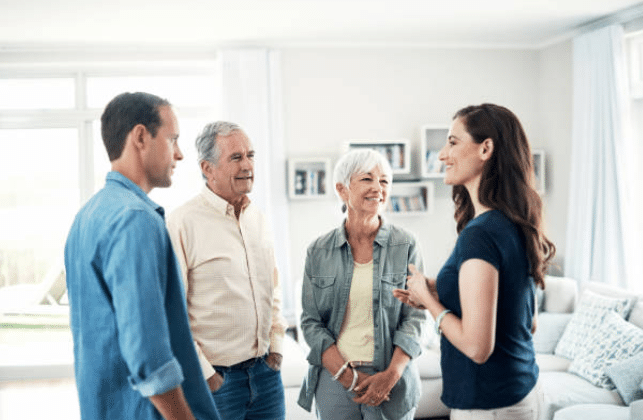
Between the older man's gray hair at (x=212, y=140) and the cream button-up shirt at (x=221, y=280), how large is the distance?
0.11 meters

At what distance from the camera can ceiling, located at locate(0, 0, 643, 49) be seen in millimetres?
4586

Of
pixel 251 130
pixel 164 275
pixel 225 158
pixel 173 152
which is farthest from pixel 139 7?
pixel 164 275

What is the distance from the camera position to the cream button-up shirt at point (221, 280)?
2188 mm

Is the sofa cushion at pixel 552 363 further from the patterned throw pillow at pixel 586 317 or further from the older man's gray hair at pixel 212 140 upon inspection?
the older man's gray hair at pixel 212 140

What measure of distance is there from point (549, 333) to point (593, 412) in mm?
1292

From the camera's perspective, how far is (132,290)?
55.1 inches

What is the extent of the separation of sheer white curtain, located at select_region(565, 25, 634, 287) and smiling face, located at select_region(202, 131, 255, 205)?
3.73 metres

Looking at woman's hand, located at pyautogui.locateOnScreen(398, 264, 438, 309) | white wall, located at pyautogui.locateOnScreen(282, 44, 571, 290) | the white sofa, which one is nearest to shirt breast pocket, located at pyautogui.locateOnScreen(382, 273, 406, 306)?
woman's hand, located at pyautogui.locateOnScreen(398, 264, 438, 309)

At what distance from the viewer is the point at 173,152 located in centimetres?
166

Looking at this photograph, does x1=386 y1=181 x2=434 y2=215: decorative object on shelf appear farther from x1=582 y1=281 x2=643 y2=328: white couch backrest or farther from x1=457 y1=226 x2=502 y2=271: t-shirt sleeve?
x1=457 y1=226 x2=502 y2=271: t-shirt sleeve

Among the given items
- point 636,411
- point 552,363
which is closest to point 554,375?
point 552,363

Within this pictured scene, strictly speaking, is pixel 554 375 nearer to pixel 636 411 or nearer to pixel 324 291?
pixel 636 411

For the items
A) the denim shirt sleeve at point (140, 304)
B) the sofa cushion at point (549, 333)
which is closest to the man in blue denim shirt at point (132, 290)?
the denim shirt sleeve at point (140, 304)

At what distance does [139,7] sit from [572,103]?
3621 mm
